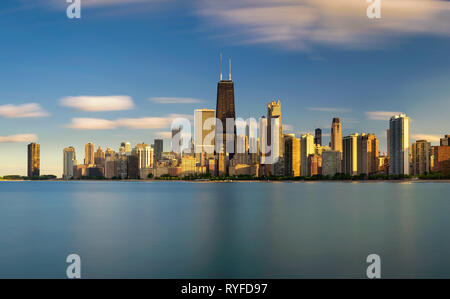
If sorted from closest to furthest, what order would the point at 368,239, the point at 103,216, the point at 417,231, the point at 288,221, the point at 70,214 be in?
the point at 368,239 → the point at 417,231 → the point at 288,221 → the point at 103,216 → the point at 70,214

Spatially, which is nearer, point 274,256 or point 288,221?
point 274,256

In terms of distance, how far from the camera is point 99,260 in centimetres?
4019

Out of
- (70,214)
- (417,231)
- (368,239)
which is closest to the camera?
(368,239)
